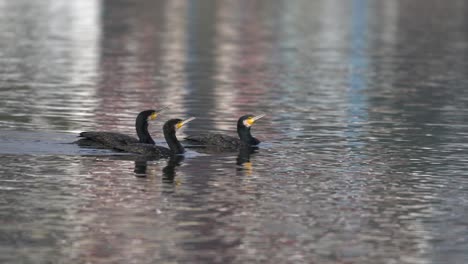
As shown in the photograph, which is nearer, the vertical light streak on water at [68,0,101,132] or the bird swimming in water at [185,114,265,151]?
the bird swimming in water at [185,114,265,151]

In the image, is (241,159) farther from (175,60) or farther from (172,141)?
(175,60)

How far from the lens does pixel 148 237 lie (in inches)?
766

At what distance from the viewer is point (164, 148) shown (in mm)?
27781

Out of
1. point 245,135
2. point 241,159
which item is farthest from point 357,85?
point 241,159

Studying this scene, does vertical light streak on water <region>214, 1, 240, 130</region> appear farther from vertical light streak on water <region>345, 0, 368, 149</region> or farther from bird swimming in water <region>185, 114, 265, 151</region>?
bird swimming in water <region>185, 114, 265, 151</region>

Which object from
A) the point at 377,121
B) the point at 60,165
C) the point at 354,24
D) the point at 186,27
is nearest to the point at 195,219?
the point at 60,165

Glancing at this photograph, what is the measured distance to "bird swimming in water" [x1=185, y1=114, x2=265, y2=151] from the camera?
2877cm

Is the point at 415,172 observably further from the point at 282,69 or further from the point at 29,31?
the point at 29,31

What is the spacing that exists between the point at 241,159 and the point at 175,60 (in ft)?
97.0

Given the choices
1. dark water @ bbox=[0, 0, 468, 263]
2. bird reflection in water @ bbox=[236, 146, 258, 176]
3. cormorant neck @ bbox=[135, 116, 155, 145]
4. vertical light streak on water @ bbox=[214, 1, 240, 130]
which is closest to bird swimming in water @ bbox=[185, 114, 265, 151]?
bird reflection in water @ bbox=[236, 146, 258, 176]

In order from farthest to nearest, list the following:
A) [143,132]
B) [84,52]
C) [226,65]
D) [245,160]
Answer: [84,52] → [226,65] → [143,132] → [245,160]

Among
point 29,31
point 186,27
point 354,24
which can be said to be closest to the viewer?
point 29,31

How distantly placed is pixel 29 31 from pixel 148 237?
57.2 m

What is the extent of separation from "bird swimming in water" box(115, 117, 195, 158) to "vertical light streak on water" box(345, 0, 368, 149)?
11.8ft
